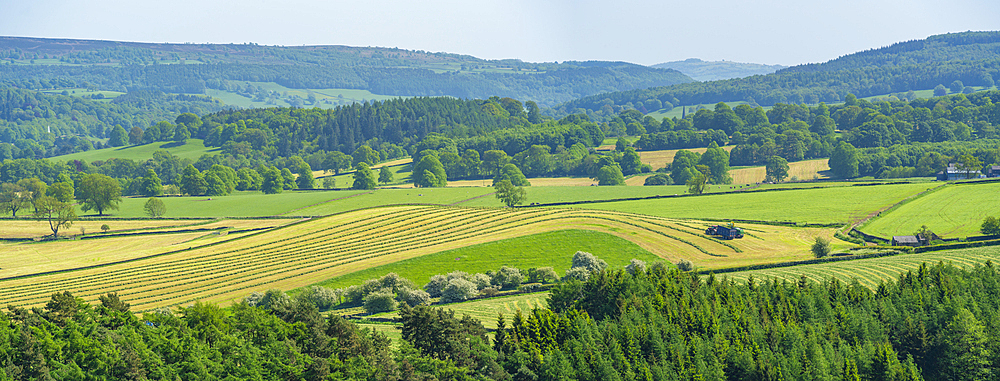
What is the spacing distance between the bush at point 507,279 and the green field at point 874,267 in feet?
81.1

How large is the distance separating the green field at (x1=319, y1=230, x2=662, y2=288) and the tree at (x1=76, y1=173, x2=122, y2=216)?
101499 mm

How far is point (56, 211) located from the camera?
525 ft

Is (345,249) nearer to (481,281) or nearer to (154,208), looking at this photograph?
(481,281)

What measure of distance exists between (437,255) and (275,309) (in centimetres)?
4589

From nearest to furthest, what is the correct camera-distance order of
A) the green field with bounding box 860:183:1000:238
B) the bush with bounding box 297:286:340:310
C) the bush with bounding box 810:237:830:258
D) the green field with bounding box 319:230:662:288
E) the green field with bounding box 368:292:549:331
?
the green field with bounding box 368:292:549:331, the bush with bounding box 297:286:340:310, the green field with bounding box 319:230:662:288, the bush with bounding box 810:237:830:258, the green field with bounding box 860:183:1000:238

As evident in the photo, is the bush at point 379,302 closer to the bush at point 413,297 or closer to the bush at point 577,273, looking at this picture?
the bush at point 413,297

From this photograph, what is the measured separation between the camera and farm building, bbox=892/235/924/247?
11256 cm

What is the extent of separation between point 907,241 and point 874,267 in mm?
19301

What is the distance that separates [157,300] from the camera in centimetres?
9656

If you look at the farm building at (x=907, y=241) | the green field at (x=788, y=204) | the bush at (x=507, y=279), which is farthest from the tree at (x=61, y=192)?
the farm building at (x=907, y=241)

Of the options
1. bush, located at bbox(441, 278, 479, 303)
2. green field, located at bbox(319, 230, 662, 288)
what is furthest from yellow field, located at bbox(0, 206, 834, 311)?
bush, located at bbox(441, 278, 479, 303)

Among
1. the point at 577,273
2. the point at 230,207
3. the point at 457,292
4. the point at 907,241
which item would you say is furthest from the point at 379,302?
the point at 230,207

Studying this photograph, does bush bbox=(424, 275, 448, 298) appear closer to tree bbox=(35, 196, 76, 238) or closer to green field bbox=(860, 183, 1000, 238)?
green field bbox=(860, 183, 1000, 238)

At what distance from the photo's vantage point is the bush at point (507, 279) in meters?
100
